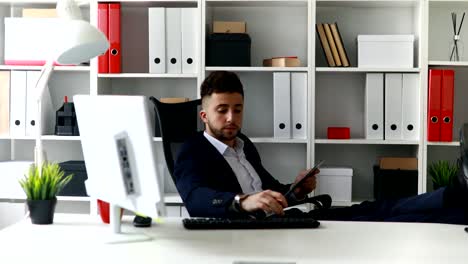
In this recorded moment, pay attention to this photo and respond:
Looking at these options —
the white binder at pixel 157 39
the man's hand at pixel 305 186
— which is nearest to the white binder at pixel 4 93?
the white binder at pixel 157 39

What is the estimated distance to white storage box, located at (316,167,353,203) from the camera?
390 cm

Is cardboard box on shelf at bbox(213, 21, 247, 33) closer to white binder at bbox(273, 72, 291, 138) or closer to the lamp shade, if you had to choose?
white binder at bbox(273, 72, 291, 138)

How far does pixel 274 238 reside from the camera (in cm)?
199

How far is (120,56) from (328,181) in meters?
1.41

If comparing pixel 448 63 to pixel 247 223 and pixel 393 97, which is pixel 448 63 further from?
pixel 247 223

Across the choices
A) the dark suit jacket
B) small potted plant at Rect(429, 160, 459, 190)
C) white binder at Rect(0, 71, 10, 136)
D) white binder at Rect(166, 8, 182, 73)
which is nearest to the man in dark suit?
the dark suit jacket

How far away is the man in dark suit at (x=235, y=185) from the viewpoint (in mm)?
2320

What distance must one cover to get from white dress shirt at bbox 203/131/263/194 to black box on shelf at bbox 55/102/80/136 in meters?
1.34

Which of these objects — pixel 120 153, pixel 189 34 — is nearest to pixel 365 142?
pixel 189 34

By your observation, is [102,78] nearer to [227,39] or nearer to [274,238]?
[227,39]

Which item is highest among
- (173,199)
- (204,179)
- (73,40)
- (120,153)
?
(73,40)

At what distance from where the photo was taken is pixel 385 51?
391 cm

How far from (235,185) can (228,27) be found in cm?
146

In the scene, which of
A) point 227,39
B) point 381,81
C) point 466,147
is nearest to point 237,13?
point 227,39
